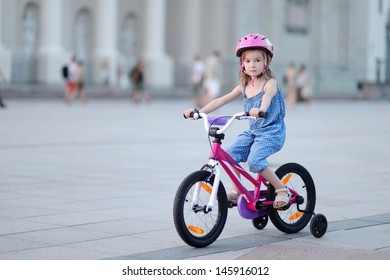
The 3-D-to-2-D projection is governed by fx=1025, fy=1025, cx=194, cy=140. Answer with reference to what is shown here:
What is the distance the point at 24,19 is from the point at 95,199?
37.1 metres

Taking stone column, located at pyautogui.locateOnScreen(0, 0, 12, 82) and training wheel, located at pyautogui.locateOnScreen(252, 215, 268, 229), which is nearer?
training wheel, located at pyautogui.locateOnScreen(252, 215, 268, 229)

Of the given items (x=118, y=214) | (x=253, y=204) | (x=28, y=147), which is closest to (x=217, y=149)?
(x=253, y=204)

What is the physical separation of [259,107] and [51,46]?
126 feet

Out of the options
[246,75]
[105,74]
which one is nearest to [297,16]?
[105,74]

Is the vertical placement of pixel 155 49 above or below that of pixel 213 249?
below

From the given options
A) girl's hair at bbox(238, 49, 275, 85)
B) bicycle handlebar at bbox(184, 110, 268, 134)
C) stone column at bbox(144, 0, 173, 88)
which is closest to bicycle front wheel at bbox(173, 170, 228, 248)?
bicycle handlebar at bbox(184, 110, 268, 134)

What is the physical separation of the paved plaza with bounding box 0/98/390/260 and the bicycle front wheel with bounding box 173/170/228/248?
0.36 feet

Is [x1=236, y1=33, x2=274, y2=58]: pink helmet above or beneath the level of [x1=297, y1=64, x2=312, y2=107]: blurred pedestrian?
above

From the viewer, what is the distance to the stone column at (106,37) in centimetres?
4834

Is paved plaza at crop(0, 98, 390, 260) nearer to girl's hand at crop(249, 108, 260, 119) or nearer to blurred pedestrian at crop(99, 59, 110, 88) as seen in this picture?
girl's hand at crop(249, 108, 260, 119)

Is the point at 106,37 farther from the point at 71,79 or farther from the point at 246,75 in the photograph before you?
the point at 246,75

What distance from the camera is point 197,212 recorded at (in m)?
7.43

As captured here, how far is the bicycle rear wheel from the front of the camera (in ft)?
26.7

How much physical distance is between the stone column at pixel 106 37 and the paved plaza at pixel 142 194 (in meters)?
26.2
